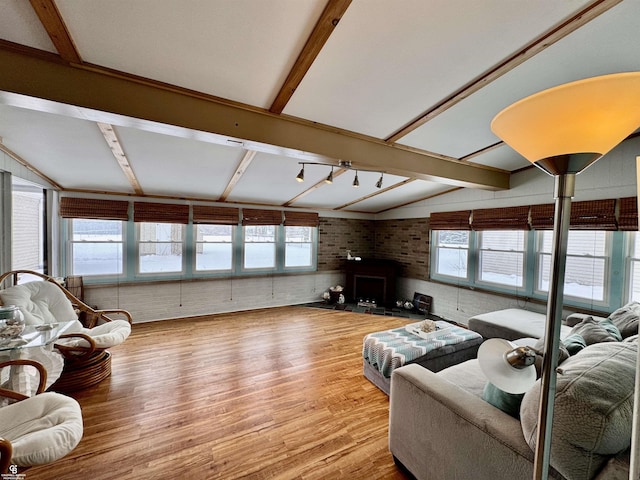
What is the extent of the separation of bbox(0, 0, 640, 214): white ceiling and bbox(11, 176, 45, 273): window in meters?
0.55

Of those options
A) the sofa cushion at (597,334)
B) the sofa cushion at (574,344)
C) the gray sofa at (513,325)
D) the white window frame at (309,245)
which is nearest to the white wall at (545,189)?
the gray sofa at (513,325)

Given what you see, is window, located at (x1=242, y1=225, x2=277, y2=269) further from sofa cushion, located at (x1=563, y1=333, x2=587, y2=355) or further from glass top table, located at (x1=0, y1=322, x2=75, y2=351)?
sofa cushion, located at (x1=563, y1=333, x2=587, y2=355)

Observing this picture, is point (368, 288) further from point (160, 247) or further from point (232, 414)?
point (160, 247)

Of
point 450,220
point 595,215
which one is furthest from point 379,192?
point 595,215

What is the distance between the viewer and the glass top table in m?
1.71

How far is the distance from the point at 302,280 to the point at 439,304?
112 inches

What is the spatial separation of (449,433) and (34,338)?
2813 mm

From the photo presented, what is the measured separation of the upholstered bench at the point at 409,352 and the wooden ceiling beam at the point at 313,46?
2.40 m

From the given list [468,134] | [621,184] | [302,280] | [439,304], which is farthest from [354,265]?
[621,184]

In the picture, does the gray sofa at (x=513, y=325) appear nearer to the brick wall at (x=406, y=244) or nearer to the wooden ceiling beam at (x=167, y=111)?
the brick wall at (x=406, y=244)

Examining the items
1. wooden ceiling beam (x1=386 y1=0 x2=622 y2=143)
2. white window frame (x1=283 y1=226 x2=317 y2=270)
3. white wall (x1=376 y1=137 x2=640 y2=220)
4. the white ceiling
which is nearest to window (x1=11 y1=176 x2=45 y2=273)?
the white ceiling

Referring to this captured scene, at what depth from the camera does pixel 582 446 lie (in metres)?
0.95

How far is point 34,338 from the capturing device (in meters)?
1.87

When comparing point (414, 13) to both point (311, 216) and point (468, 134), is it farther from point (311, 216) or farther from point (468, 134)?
point (311, 216)
